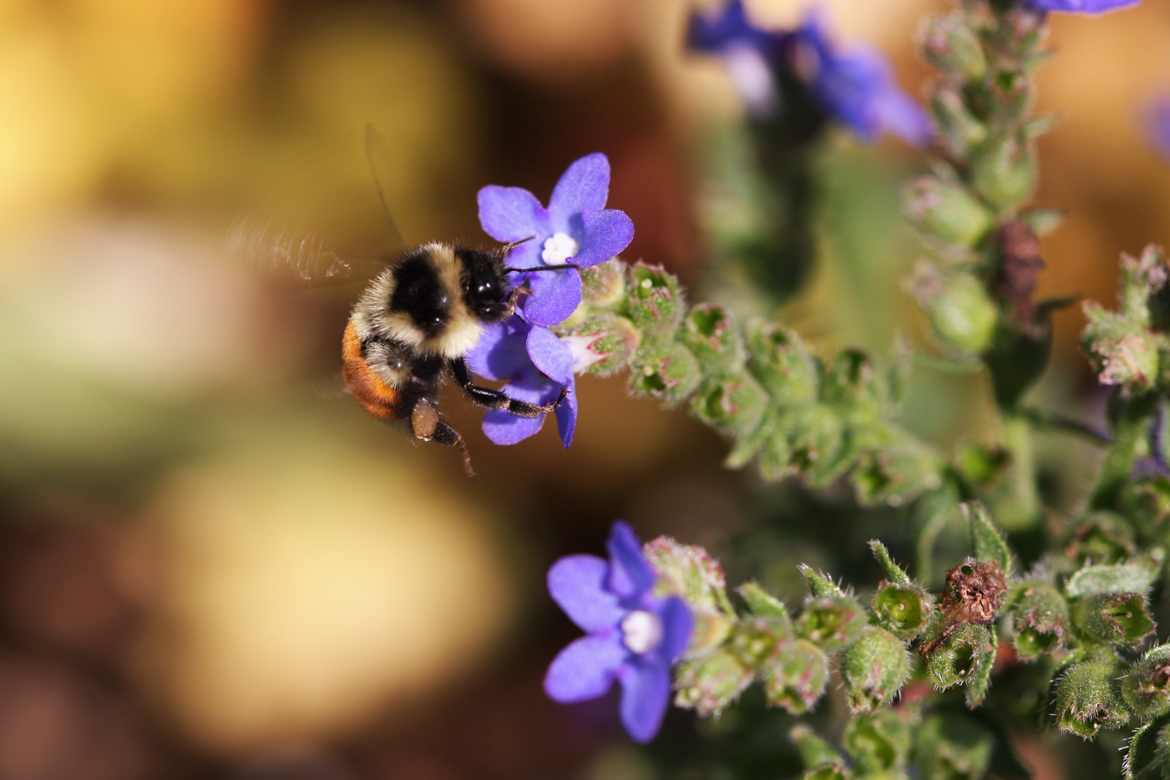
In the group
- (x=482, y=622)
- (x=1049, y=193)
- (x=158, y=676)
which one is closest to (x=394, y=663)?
(x=482, y=622)

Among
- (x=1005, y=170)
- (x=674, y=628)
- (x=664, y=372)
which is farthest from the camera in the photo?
(x=1005, y=170)

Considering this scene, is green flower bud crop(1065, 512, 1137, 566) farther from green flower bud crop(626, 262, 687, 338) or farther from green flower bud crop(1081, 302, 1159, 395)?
green flower bud crop(626, 262, 687, 338)

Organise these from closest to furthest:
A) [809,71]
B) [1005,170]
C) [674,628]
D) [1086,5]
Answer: [674,628], [1086,5], [1005,170], [809,71]

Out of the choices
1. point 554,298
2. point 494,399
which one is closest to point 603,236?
point 554,298

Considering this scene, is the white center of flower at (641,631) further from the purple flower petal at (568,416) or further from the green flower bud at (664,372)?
the green flower bud at (664,372)

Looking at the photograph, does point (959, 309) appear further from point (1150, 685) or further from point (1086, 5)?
point (1150, 685)

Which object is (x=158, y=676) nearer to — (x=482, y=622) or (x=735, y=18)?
(x=482, y=622)
